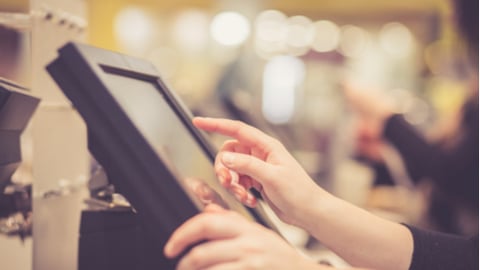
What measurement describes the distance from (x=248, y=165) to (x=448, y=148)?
5.74ft

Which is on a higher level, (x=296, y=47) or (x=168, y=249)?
(x=168, y=249)

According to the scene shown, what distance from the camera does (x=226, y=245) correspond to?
616 millimetres

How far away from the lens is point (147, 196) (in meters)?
0.61

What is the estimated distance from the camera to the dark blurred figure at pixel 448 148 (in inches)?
80.3

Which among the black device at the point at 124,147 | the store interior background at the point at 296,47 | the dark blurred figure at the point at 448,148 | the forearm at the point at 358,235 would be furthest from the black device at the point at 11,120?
the store interior background at the point at 296,47

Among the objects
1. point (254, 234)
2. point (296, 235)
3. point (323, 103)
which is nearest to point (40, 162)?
point (254, 234)

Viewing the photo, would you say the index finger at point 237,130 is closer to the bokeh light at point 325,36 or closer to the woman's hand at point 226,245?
the woman's hand at point 226,245

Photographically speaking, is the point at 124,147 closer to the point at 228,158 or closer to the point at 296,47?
the point at 228,158

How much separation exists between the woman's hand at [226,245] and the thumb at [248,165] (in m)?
0.14

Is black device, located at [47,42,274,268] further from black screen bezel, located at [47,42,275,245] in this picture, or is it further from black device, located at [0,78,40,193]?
black device, located at [0,78,40,193]

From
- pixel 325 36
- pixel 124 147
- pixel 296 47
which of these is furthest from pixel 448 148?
pixel 296 47

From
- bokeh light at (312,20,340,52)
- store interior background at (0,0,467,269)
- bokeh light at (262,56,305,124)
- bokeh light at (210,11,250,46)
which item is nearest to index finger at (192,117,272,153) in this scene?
store interior background at (0,0,467,269)

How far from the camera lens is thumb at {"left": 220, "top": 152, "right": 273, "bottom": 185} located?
78 centimetres

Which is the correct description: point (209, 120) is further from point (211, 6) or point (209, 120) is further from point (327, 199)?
point (211, 6)
